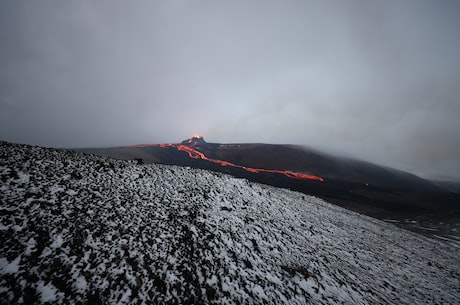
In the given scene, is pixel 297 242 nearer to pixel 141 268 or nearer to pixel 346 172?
pixel 141 268

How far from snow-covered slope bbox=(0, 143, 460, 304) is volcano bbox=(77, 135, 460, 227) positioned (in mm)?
35845

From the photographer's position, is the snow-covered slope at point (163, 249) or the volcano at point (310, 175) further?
the volcano at point (310, 175)

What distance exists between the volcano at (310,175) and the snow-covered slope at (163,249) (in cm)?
3585

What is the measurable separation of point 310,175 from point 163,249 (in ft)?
290

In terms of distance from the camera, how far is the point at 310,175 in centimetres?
8306

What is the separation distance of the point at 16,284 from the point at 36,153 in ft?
27.2

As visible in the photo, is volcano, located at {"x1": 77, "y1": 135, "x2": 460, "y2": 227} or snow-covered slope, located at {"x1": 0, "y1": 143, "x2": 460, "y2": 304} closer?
snow-covered slope, located at {"x1": 0, "y1": 143, "x2": 460, "y2": 304}

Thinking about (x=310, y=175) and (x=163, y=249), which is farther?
(x=310, y=175)

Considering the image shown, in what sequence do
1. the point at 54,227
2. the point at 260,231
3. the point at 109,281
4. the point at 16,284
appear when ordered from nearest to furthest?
the point at 16,284
the point at 109,281
the point at 54,227
the point at 260,231

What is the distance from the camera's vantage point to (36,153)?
9070 millimetres

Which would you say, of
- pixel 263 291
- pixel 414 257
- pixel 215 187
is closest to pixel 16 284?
pixel 263 291

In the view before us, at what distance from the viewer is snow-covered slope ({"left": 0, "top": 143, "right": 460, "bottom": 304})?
435 cm

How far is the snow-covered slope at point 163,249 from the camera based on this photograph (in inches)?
171

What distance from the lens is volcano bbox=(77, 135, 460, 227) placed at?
56.7 meters
